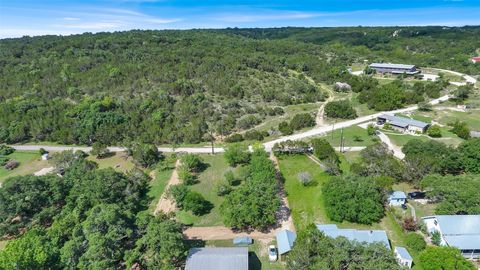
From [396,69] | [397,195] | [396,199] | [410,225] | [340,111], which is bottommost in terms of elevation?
[410,225]

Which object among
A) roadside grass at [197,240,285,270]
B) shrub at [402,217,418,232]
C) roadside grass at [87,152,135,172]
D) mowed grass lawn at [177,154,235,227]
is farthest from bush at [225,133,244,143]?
shrub at [402,217,418,232]

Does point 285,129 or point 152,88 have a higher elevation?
point 152,88

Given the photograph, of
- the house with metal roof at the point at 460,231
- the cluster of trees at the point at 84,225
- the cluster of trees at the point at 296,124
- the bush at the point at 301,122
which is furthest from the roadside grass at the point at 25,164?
the house with metal roof at the point at 460,231

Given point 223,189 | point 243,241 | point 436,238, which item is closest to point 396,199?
point 436,238

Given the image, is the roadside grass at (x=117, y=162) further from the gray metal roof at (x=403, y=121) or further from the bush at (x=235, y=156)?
the gray metal roof at (x=403, y=121)

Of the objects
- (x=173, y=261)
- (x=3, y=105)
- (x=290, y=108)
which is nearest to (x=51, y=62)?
(x=3, y=105)

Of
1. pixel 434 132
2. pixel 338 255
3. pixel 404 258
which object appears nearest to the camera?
pixel 338 255

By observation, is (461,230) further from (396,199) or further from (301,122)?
(301,122)
